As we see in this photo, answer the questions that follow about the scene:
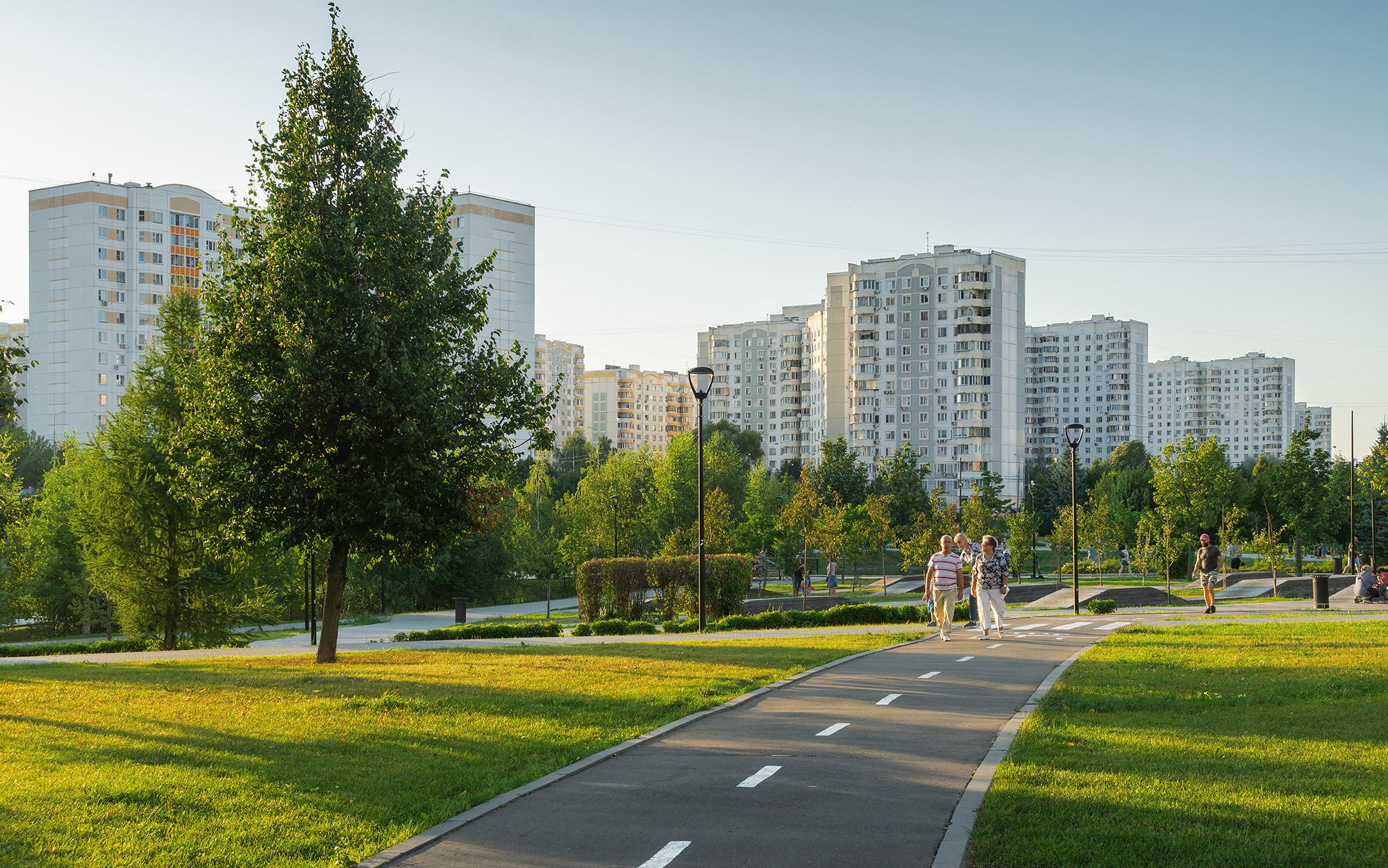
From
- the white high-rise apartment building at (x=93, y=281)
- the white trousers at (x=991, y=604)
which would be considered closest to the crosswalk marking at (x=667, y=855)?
the white trousers at (x=991, y=604)

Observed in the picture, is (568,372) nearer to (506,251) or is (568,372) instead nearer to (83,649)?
(506,251)

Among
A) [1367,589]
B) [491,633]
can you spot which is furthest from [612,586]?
[1367,589]

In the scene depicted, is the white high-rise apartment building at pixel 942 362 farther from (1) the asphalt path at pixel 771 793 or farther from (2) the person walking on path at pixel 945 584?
(1) the asphalt path at pixel 771 793

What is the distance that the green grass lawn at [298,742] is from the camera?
6484mm

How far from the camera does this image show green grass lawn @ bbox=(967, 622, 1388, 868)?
19.2 feet

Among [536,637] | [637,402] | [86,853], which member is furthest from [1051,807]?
[637,402]

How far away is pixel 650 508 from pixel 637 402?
13117cm

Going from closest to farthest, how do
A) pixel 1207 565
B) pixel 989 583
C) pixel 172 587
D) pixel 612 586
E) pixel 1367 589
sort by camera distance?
pixel 989 583 < pixel 172 587 < pixel 1207 565 < pixel 1367 589 < pixel 612 586

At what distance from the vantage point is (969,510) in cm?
5547

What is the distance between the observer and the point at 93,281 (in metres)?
105

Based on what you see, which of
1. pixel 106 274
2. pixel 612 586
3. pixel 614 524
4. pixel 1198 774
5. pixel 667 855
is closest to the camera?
pixel 667 855

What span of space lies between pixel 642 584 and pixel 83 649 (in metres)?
14.9

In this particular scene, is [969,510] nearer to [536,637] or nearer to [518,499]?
[518,499]

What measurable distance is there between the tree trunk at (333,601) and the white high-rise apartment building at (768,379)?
132 m
